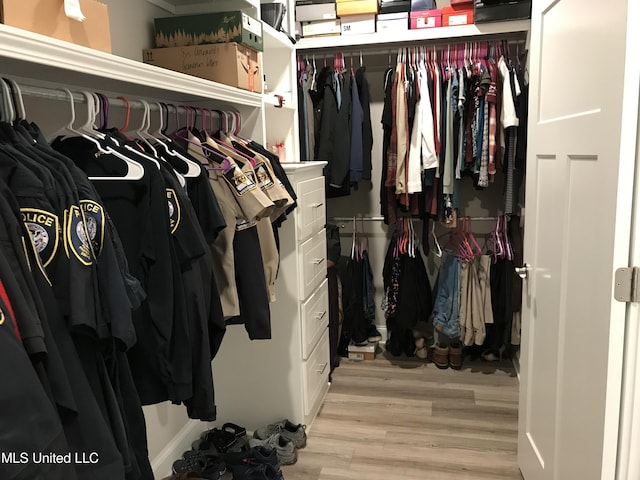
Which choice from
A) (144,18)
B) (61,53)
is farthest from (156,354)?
(144,18)

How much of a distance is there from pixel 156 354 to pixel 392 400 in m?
1.88

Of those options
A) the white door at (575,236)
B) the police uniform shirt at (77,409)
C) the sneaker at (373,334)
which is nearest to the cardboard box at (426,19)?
the white door at (575,236)

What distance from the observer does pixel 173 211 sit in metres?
1.48

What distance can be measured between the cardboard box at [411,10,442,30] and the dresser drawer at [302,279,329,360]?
154 centimetres

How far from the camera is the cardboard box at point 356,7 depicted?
3.14 metres

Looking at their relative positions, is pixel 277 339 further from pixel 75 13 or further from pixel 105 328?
pixel 75 13

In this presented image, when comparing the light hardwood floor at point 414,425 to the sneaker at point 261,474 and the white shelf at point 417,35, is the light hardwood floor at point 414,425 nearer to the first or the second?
the sneaker at point 261,474

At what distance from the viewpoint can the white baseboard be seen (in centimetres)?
237

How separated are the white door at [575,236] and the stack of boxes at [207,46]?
1.08 meters

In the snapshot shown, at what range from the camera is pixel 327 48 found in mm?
3451

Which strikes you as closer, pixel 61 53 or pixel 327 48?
pixel 61 53

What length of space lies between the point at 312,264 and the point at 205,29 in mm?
1168

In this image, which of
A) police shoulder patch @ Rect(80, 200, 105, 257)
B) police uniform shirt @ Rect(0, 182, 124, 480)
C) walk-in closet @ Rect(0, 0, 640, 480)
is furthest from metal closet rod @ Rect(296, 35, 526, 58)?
police uniform shirt @ Rect(0, 182, 124, 480)

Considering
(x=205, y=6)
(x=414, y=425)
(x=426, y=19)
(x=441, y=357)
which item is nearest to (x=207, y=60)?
(x=205, y=6)
